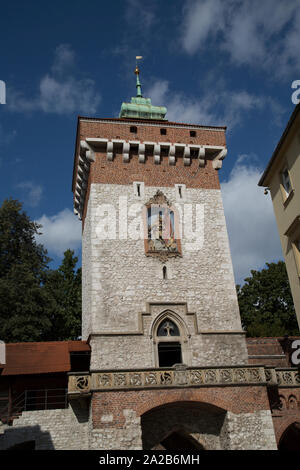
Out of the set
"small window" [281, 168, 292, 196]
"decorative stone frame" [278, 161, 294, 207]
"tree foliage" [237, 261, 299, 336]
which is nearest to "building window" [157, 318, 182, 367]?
"decorative stone frame" [278, 161, 294, 207]

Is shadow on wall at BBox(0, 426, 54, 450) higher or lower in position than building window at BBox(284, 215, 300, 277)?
lower

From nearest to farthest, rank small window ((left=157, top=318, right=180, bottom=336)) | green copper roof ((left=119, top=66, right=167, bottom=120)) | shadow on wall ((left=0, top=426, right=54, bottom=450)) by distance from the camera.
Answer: shadow on wall ((left=0, top=426, right=54, bottom=450))
small window ((left=157, top=318, right=180, bottom=336))
green copper roof ((left=119, top=66, right=167, bottom=120))

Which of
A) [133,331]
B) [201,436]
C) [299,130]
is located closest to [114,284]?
[133,331]

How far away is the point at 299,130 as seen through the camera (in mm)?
16062

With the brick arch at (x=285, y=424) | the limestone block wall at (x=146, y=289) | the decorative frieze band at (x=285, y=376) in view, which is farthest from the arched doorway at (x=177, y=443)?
the decorative frieze band at (x=285, y=376)

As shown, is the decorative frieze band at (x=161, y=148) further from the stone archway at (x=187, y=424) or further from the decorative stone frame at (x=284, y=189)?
the stone archway at (x=187, y=424)

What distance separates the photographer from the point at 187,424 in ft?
53.8

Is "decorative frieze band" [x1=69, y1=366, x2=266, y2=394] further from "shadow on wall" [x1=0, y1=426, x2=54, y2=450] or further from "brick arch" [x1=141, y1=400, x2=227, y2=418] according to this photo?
"shadow on wall" [x1=0, y1=426, x2=54, y2=450]

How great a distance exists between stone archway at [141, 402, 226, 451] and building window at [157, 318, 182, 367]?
2300 millimetres

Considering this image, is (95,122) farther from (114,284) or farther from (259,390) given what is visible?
(259,390)

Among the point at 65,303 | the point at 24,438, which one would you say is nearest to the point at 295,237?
the point at 24,438

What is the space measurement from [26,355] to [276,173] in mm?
11973

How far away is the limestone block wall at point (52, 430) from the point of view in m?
16.0

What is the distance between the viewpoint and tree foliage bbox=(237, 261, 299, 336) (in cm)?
3341
